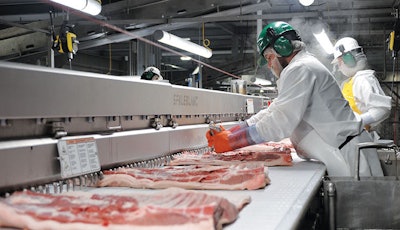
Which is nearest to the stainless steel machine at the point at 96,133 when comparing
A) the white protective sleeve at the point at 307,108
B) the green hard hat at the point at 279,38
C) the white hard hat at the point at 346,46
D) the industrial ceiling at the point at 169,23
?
the white protective sleeve at the point at 307,108

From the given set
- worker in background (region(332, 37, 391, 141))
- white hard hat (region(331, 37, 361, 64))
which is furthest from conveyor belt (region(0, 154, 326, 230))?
white hard hat (region(331, 37, 361, 64))

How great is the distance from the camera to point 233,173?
7.48ft

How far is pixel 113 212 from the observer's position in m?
1.43

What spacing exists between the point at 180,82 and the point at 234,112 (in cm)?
1073

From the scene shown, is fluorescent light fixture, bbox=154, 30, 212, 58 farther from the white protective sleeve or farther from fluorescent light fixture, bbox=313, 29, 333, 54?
the white protective sleeve

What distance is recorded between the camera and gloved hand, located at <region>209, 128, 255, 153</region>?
316cm

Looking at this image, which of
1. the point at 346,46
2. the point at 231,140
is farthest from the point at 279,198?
the point at 346,46

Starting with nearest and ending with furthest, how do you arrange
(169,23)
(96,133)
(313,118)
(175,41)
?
1. (96,133)
2. (313,118)
3. (175,41)
4. (169,23)

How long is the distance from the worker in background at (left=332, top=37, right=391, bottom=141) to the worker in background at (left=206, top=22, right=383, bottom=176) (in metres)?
1.38

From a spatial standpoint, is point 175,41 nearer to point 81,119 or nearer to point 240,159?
point 240,159

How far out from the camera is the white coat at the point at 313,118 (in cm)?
305

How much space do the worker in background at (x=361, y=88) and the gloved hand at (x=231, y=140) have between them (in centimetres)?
184

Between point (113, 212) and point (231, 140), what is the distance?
1.86 metres

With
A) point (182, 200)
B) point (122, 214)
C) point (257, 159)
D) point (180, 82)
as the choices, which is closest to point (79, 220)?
point (122, 214)
